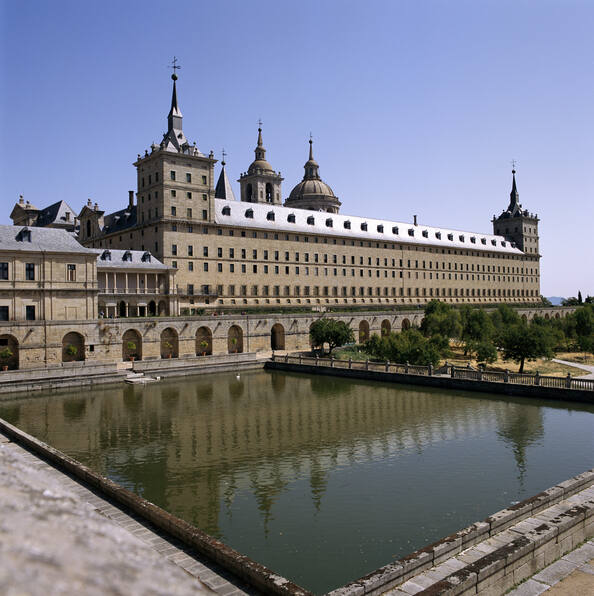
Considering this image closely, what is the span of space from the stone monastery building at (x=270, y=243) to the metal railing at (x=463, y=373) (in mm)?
19396

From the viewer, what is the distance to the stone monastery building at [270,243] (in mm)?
68062

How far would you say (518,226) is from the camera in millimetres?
123062

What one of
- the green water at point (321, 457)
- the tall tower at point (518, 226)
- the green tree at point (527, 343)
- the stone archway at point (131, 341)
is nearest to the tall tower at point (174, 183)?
the stone archway at point (131, 341)

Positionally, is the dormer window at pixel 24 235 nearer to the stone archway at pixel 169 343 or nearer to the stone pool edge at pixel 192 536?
the stone archway at pixel 169 343

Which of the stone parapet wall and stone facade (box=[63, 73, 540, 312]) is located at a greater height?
stone facade (box=[63, 73, 540, 312])

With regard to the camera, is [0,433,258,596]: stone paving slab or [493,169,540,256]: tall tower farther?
[493,169,540,256]: tall tower

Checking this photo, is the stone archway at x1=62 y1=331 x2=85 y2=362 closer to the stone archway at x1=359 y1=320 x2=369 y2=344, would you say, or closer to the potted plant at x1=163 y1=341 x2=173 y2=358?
the potted plant at x1=163 y1=341 x2=173 y2=358

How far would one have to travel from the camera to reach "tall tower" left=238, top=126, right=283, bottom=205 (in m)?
104

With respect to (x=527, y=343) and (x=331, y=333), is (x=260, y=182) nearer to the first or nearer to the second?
(x=331, y=333)

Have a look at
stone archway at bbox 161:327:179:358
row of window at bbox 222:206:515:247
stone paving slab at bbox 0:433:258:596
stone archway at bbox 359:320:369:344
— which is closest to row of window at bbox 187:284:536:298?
row of window at bbox 222:206:515:247

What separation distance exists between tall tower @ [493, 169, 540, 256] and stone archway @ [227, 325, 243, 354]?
83.7 m

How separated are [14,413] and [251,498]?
22.2 meters

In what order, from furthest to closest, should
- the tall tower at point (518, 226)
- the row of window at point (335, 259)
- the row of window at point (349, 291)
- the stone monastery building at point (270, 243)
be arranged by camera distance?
the tall tower at point (518, 226), the row of window at point (349, 291), the row of window at point (335, 259), the stone monastery building at point (270, 243)

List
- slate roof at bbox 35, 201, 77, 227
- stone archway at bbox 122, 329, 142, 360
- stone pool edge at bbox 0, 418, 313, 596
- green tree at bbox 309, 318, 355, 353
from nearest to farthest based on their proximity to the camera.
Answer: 1. stone pool edge at bbox 0, 418, 313, 596
2. stone archway at bbox 122, 329, 142, 360
3. green tree at bbox 309, 318, 355, 353
4. slate roof at bbox 35, 201, 77, 227
